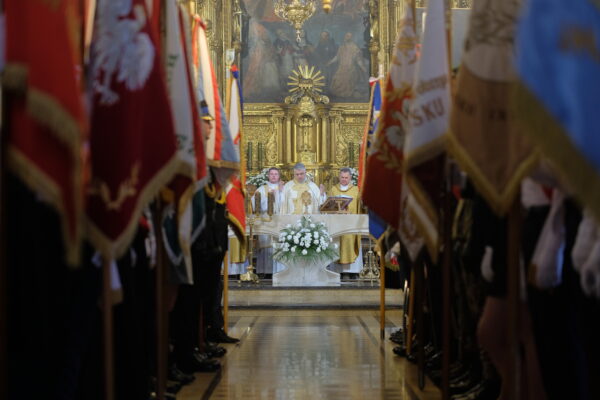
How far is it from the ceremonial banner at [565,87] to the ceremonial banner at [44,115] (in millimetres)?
1368

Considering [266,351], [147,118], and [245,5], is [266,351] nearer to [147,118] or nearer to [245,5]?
[147,118]

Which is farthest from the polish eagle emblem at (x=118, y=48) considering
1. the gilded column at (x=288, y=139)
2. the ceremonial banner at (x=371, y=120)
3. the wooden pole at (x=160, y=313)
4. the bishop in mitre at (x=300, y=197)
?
the gilded column at (x=288, y=139)

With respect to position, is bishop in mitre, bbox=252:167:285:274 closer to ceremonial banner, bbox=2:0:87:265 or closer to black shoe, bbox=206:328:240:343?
black shoe, bbox=206:328:240:343

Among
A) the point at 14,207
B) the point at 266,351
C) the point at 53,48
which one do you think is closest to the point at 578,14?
the point at 53,48

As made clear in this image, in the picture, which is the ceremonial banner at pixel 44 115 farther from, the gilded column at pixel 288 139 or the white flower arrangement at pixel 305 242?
the gilded column at pixel 288 139

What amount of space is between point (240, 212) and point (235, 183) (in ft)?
0.96

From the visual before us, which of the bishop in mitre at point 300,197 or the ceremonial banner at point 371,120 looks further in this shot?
the bishop in mitre at point 300,197

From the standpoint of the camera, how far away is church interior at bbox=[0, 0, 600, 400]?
235 centimetres

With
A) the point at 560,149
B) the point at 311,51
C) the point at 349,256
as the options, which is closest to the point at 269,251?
the point at 349,256

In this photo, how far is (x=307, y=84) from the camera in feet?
58.0

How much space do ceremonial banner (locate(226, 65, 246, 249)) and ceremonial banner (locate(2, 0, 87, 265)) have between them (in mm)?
4856

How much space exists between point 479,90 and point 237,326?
6120 millimetres

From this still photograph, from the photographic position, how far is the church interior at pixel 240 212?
235cm

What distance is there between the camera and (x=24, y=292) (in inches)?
101
